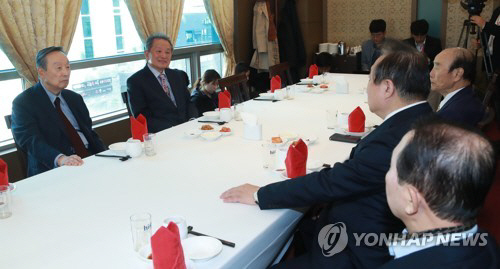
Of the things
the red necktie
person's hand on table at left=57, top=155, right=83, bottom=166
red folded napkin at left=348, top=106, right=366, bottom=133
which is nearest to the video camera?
red folded napkin at left=348, top=106, right=366, bottom=133

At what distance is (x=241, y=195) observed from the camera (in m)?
1.84

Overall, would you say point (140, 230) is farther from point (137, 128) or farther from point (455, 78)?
point (455, 78)

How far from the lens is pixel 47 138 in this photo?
9.25 ft

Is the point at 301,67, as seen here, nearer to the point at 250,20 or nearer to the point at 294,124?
the point at 250,20

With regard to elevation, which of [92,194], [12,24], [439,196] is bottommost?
[92,194]

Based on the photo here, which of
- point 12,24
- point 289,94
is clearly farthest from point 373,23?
point 12,24

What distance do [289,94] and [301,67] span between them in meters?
3.22

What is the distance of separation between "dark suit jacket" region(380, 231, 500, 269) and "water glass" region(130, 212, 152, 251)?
0.82 meters

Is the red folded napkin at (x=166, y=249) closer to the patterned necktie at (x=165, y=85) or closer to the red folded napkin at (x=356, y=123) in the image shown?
the red folded napkin at (x=356, y=123)

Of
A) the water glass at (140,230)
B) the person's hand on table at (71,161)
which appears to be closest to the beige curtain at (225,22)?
the person's hand on table at (71,161)

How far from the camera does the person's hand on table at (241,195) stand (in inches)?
71.8

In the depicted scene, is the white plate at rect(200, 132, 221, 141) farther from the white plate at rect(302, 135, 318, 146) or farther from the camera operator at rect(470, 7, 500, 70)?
the camera operator at rect(470, 7, 500, 70)

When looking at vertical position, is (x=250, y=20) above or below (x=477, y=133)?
above

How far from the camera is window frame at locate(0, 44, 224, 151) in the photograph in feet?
12.8
